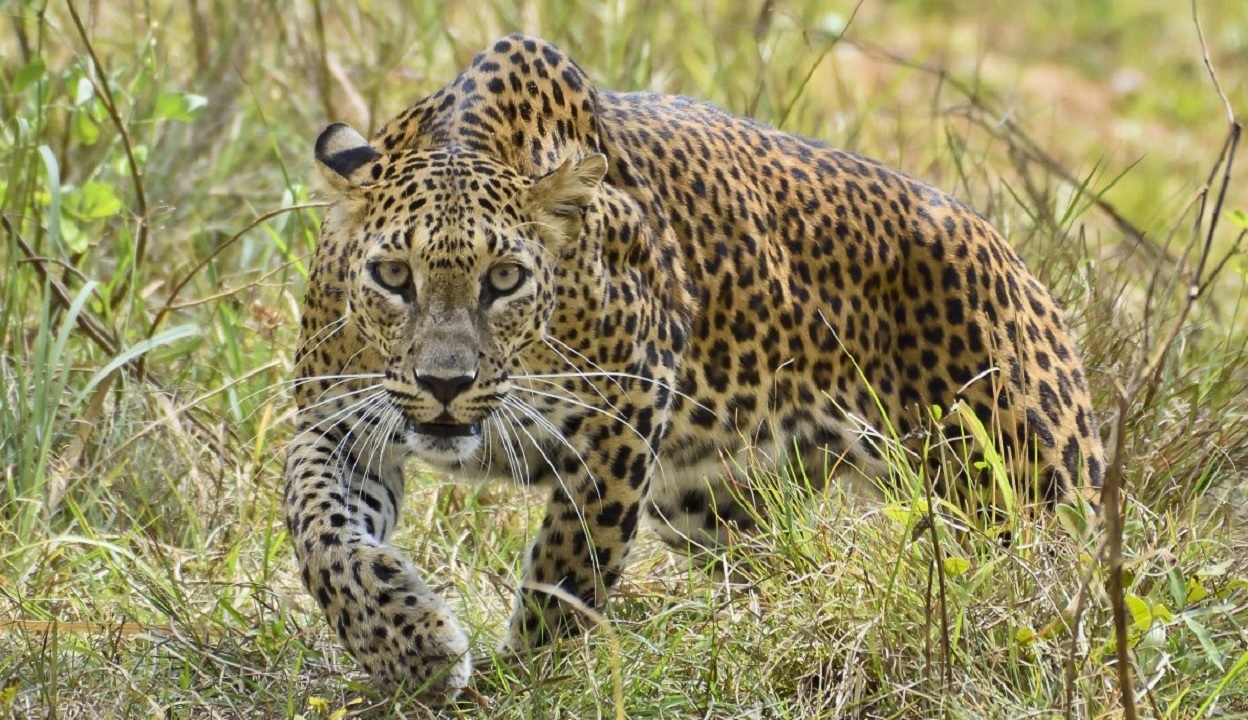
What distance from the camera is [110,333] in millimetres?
7250

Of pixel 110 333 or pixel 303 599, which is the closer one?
pixel 303 599

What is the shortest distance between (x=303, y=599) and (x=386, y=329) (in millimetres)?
1157

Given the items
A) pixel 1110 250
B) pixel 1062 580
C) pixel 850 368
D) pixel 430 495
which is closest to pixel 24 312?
pixel 430 495

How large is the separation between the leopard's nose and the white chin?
6.5 inches

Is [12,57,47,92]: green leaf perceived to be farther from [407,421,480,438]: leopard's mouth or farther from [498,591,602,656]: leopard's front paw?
[498,591,602,656]: leopard's front paw

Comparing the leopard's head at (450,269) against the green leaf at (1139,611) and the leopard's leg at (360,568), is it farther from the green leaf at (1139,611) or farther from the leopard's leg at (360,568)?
the green leaf at (1139,611)

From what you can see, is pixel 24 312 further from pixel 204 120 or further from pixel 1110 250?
pixel 1110 250

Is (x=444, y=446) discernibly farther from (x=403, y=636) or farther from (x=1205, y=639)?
(x=1205, y=639)

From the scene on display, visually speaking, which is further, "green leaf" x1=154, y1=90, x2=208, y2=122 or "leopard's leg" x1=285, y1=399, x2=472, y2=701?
"green leaf" x1=154, y1=90, x2=208, y2=122

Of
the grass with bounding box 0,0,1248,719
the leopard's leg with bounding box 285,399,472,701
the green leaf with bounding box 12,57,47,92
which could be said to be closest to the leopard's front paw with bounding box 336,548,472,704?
the leopard's leg with bounding box 285,399,472,701

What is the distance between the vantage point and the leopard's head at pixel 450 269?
210 inches

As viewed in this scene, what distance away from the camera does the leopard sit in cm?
540

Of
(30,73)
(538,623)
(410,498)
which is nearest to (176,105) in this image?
(30,73)

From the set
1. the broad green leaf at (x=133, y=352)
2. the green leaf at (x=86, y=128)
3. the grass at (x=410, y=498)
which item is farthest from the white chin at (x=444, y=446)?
the green leaf at (x=86, y=128)
